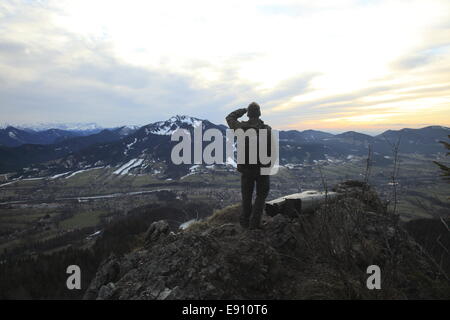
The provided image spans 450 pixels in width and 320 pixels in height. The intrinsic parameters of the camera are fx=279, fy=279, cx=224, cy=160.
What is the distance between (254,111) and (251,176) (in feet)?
8.29

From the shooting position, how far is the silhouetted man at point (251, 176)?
10663mm

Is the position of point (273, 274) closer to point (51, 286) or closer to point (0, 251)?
point (51, 286)

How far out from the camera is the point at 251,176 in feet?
35.4

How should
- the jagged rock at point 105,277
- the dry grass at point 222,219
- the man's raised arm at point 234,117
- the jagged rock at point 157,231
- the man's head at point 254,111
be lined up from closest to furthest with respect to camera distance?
1. the jagged rock at point 105,277
2. the man's head at point 254,111
3. the man's raised arm at point 234,117
4. the jagged rock at point 157,231
5. the dry grass at point 222,219

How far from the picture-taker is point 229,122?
1105cm

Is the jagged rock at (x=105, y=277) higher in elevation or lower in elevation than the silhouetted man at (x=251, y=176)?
lower

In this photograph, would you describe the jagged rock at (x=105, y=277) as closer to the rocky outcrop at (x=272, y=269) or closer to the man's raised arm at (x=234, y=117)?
the rocky outcrop at (x=272, y=269)

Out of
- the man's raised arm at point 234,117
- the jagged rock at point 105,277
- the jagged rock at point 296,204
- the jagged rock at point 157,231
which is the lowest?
the jagged rock at point 105,277

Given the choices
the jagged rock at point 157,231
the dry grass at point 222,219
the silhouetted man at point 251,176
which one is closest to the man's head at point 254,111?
the silhouetted man at point 251,176

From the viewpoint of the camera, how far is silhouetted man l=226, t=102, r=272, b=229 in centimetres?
1066

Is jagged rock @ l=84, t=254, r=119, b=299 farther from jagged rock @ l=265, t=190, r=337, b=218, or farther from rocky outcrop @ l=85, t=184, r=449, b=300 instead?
jagged rock @ l=265, t=190, r=337, b=218
